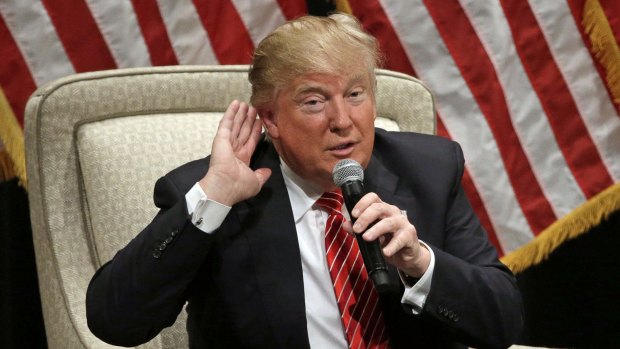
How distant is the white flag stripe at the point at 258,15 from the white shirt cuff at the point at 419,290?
106 cm

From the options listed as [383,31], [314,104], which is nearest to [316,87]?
[314,104]

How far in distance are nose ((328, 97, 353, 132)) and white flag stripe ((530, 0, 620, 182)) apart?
47.4 inches

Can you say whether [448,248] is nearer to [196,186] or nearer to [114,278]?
[196,186]

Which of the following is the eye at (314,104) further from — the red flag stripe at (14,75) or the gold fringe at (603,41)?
the gold fringe at (603,41)

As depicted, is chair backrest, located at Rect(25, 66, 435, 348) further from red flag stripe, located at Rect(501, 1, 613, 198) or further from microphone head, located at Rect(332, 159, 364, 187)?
red flag stripe, located at Rect(501, 1, 613, 198)

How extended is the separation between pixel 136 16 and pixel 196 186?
34.6 inches

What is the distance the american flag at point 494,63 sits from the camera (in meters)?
2.45

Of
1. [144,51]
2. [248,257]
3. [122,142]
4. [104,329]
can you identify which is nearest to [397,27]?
[144,51]

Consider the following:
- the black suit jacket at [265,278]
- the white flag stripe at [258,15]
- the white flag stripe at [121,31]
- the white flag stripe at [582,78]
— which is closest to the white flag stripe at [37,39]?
the white flag stripe at [121,31]

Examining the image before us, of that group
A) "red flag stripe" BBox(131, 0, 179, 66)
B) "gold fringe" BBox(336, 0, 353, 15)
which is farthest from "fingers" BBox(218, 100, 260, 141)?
"gold fringe" BBox(336, 0, 353, 15)

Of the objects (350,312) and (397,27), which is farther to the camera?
(397,27)

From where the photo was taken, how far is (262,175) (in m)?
1.77

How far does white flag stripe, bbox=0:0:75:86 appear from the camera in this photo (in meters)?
2.32

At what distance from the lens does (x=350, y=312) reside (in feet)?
5.64
